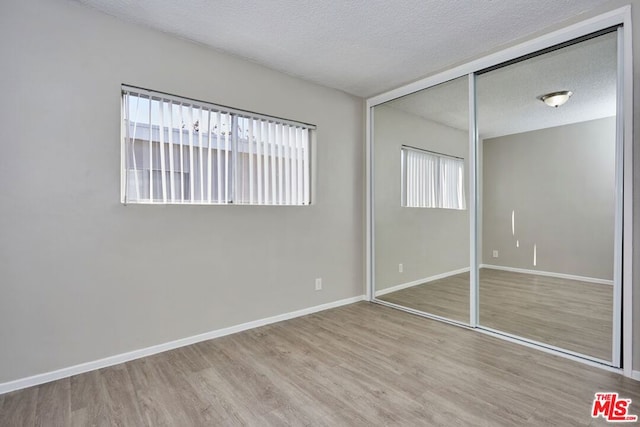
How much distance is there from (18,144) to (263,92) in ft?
6.48

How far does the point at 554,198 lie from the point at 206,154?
3.09m

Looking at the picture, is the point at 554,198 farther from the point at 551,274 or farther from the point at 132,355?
the point at 132,355

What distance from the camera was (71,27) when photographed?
2203 mm

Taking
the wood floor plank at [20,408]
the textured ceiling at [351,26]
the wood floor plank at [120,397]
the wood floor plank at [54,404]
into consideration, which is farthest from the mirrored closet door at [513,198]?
the wood floor plank at [20,408]

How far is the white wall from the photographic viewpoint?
2.04 meters

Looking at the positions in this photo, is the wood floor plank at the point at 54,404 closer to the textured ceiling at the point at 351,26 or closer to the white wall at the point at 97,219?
the white wall at the point at 97,219

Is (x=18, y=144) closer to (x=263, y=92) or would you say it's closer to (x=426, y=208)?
(x=263, y=92)

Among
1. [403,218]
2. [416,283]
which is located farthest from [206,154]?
[416,283]

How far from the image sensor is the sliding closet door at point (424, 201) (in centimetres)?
323

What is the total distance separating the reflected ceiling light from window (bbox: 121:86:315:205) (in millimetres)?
2258

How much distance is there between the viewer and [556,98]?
2.68 m

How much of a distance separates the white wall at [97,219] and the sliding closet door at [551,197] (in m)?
2.20

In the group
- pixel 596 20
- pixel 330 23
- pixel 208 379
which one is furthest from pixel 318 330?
pixel 596 20

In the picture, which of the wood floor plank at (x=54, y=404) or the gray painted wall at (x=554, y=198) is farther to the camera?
the gray painted wall at (x=554, y=198)
